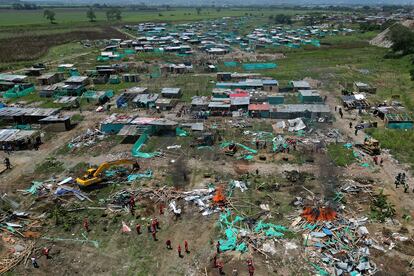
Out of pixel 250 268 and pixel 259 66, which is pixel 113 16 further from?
pixel 250 268

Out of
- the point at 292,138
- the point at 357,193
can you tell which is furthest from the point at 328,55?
the point at 357,193

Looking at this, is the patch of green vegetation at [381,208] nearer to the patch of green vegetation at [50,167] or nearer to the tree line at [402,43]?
the patch of green vegetation at [50,167]

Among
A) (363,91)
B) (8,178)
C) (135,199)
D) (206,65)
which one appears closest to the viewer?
(135,199)

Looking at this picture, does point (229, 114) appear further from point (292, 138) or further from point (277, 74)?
point (277, 74)

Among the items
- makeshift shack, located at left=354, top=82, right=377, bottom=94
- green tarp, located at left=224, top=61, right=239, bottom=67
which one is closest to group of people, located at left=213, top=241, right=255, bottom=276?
makeshift shack, located at left=354, top=82, right=377, bottom=94

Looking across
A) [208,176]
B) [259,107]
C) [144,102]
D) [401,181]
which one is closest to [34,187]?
[208,176]

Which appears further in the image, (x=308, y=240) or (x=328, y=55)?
(x=328, y=55)

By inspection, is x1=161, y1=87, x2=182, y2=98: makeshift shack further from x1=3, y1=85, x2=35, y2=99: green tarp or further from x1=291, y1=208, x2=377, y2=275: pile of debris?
x1=291, y1=208, x2=377, y2=275: pile of debris
